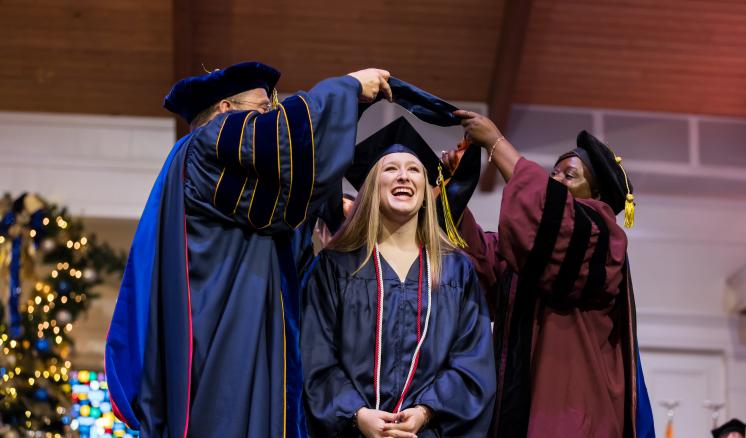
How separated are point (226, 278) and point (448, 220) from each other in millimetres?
1135

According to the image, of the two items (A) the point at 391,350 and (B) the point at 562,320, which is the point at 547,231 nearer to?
(B) the point at 562,320

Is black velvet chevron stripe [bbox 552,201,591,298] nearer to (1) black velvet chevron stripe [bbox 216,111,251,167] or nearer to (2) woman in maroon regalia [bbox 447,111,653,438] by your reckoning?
(2) woman in maroon regalia [bbox 447,111,653,438]

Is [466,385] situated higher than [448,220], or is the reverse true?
[448,220]

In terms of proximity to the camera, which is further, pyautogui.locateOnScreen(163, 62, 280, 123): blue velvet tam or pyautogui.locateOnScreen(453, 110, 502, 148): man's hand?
pyautogui.locateOnScreen(453, 110, 502, 148): man's hand

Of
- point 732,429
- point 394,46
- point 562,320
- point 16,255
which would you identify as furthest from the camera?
point 394,46

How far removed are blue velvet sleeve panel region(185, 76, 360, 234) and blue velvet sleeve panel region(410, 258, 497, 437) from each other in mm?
742

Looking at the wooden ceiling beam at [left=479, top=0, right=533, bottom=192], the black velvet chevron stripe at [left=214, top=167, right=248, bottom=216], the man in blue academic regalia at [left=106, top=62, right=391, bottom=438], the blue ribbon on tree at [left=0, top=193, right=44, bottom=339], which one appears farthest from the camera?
the wooden ceiling beam at [left=479, top=0, right=533, bottom=192]

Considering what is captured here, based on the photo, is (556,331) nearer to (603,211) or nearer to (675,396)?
(603,211)

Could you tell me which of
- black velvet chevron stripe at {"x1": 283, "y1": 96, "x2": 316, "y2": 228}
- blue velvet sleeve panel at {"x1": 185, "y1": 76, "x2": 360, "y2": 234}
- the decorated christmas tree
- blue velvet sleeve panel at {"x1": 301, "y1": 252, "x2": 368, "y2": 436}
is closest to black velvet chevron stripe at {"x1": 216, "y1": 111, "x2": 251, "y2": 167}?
blue velvet sleeve panel at {"x1": 185, "y1": 76, "x2": 360, "y2": 234}

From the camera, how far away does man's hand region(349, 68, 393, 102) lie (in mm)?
3566

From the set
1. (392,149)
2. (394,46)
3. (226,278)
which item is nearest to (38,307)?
(394,46)

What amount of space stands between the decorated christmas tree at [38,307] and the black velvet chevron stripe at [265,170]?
4.88 meters

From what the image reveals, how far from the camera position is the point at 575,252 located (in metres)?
3.59

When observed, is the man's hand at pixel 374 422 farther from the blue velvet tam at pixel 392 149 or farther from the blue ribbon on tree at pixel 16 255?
the blue ribbon on tree at pixel 16 255
